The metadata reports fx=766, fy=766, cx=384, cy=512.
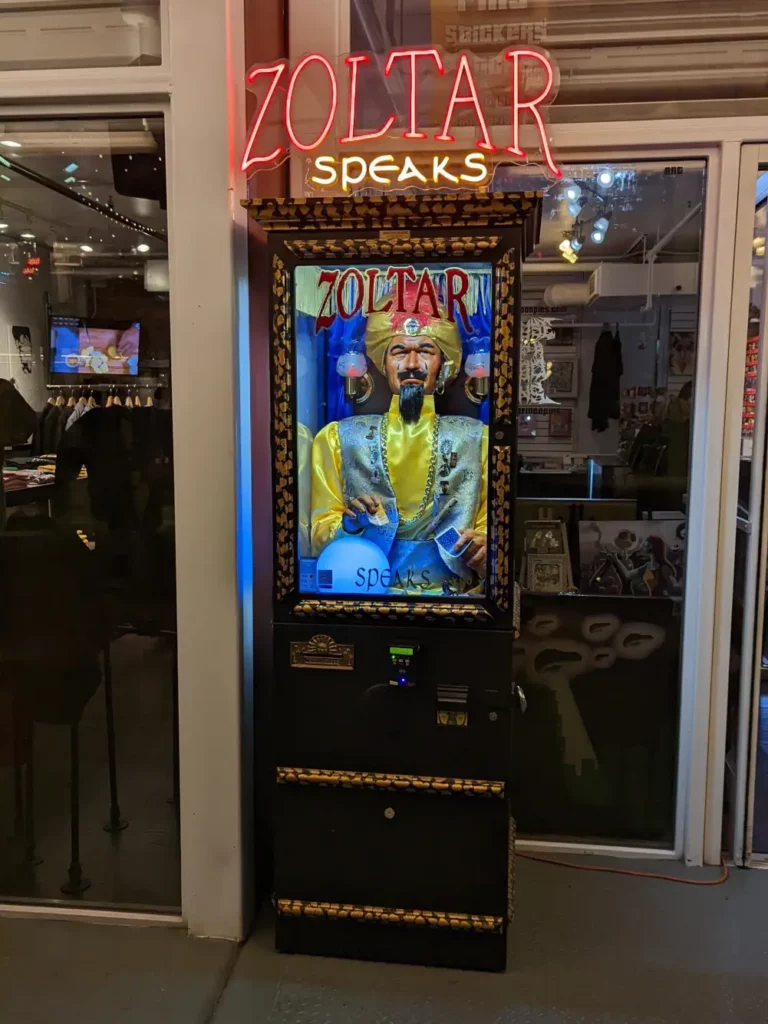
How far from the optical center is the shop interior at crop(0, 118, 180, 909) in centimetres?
248

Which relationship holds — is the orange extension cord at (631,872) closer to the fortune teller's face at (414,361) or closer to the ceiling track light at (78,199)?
the fortune teller's face at (414,361)

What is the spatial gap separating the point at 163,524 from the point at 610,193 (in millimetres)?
1943

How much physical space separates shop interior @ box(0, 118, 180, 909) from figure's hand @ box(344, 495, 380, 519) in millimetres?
666

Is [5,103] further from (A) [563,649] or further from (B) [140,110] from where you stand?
(A) [563,649]

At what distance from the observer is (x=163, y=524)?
2525mm

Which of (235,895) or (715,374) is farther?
(715,374)

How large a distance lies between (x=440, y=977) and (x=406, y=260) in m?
2.05

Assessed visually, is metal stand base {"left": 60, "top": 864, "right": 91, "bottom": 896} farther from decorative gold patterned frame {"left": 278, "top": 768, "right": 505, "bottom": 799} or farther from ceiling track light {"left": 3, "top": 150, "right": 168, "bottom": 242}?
ceiling track light {"left": 3, "top": 150, "right": 168, "bottom": 242}

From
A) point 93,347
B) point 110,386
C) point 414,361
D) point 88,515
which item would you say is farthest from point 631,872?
point 93,347

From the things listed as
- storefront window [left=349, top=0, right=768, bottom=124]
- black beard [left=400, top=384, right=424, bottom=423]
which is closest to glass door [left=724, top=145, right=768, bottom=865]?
storefront window [left=349, top=0, right=768, bottom=124]

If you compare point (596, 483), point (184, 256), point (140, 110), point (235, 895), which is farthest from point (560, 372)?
point (235, 895)

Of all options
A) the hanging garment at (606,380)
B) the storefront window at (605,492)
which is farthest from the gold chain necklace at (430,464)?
the hanging garment at (606,380)

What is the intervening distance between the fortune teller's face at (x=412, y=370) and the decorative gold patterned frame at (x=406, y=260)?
0.19m

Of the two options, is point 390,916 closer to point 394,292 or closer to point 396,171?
point 394,292
